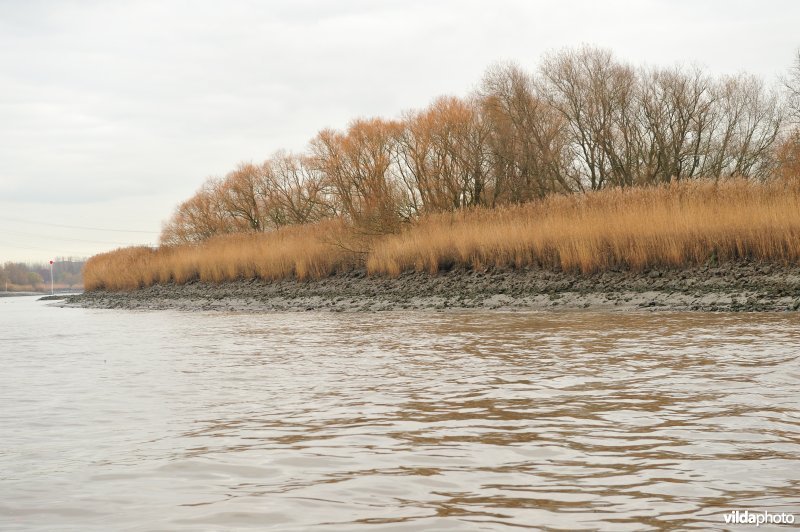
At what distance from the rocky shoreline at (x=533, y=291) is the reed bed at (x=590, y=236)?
0.43 metres

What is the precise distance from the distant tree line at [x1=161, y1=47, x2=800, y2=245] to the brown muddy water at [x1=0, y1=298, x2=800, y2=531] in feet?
67.8

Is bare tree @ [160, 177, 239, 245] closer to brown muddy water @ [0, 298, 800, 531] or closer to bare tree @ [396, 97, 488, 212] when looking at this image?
bare tree @ [396, 97, 488, 212]

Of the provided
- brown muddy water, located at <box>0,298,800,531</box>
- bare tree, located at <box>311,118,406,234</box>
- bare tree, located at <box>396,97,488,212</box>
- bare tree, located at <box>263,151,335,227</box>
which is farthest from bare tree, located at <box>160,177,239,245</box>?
brown muddy water, located at <box>0,298,800,531</box>

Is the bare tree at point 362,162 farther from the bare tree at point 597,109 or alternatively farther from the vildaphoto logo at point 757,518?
the vildaphoto logo at point 757,518

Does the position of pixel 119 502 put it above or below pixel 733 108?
below

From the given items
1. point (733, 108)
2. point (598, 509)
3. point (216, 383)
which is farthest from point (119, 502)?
point (733, 108)

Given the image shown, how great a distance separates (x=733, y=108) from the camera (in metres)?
38.0

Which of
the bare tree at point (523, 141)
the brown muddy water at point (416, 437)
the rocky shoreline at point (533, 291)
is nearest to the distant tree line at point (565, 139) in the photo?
the bare tree at point (523, 141)

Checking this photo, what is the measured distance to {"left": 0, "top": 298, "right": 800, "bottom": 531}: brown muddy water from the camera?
10.1ft

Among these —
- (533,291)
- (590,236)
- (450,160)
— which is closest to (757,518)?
(533,291)

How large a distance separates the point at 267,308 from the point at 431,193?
11226 mm

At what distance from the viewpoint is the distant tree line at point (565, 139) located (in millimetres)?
32219

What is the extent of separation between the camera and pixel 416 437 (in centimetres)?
439

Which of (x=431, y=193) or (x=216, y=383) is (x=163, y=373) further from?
(x=431, y=193)
